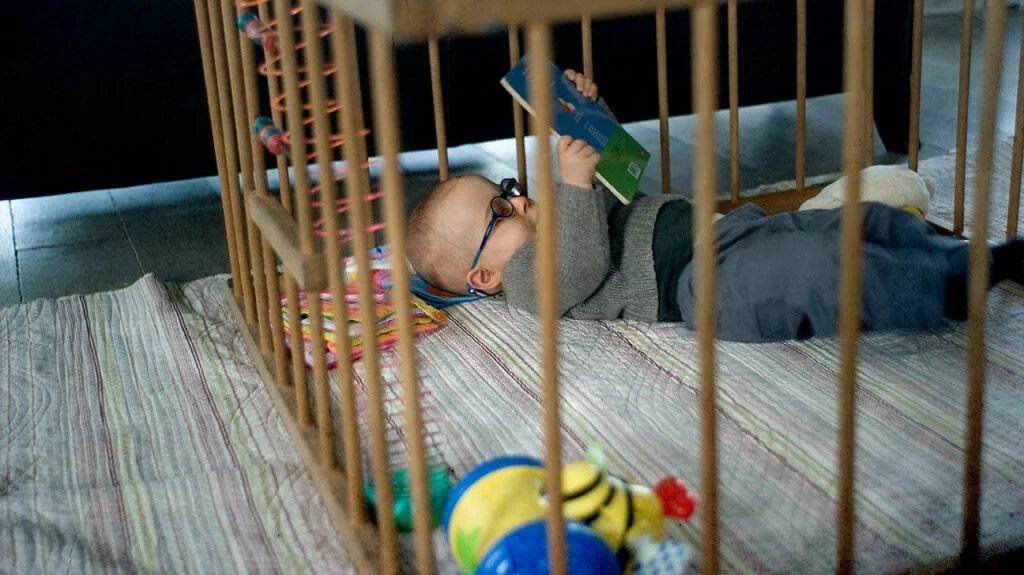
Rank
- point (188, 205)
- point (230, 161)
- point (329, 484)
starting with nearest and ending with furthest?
1. point (329, 484)
2. point (230, 161)
3. point (188, 205)

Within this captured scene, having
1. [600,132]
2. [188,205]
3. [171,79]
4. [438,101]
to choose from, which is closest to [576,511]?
[600,132]

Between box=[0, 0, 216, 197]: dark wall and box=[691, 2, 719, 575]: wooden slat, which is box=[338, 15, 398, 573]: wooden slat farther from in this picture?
box=[0, 0, 216, 197]: dark wall

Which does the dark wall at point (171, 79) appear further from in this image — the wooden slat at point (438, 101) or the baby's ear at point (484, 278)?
the baby's ear at point (484, 278)

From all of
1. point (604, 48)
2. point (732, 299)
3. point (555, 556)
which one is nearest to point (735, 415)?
point (732, 299)

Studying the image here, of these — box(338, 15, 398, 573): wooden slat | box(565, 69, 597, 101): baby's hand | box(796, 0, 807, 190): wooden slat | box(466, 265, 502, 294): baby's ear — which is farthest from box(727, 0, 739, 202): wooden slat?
box(338, 15, 398, 573): wooden slat

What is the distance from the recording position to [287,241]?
884 mm

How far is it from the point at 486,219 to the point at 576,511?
1.91 feet

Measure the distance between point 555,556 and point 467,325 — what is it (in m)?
0.70

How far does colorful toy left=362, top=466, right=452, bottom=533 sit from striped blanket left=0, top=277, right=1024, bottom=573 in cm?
5

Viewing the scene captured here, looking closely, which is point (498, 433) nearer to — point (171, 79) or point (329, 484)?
point (329, 484)

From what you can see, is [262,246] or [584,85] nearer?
[262,246]

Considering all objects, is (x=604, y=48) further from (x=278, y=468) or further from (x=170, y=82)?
(x=278, y=468)

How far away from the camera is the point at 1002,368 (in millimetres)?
1122

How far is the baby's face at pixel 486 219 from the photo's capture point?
1249 mm
